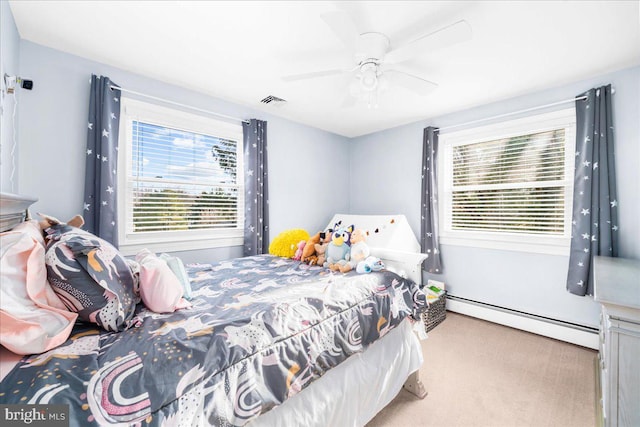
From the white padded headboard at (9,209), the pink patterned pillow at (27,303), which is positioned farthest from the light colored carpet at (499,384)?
the white padded headboard at (9,209)

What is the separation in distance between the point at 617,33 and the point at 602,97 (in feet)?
2.20

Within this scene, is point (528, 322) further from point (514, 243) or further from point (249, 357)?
point (249, 357)

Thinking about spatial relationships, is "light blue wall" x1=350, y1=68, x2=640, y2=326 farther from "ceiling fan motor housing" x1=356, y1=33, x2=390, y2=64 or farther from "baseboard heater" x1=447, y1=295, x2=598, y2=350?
"ceiling fan motor housing" x1=356, y1=33, x2=390, y2=64

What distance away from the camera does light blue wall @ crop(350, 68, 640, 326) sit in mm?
2223

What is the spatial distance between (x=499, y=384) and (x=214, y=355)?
207 cm

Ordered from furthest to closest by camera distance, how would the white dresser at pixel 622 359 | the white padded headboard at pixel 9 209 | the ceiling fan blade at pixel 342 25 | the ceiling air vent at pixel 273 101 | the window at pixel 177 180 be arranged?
the ceiling air vent at pixel 273 101 → the window at pixel 177 180 → the ceiling fan blade at pixel 342 25 → the white dresser at pixel 622 359 → the white padded headboard at pixel 9 209

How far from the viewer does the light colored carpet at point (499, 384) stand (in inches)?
63.1

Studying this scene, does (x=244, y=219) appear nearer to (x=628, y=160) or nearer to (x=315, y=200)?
(x=315, y=200)

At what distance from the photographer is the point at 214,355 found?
0.92 metres

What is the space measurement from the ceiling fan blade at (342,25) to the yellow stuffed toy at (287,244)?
5.46ft

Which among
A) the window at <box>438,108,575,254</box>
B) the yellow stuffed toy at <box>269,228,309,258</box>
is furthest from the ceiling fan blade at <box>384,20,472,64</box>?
the window at <box>438,108,575,254</box>

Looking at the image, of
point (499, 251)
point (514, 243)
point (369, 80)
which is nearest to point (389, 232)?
point (499, 251)

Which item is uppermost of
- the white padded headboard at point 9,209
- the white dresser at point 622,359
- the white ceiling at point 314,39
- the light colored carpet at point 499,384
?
the white ceiling at point 314,39

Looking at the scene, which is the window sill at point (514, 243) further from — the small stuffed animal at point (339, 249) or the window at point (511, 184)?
the small stuffed animal at point (339, 249)
